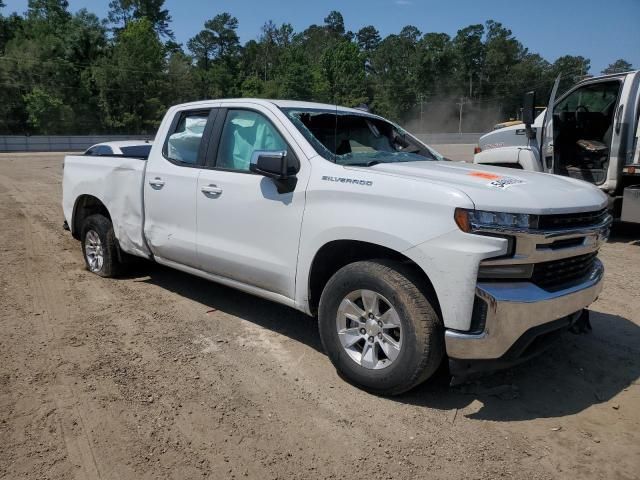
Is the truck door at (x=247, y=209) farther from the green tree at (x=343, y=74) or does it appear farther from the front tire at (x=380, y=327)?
the green tree at (x=343, y=74)

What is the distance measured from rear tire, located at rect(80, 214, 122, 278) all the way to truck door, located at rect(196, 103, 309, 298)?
1828mm

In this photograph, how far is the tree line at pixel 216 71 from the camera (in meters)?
60.9

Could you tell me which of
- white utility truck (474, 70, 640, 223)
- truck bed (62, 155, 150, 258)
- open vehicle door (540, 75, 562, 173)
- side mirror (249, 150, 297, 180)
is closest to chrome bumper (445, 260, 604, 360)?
side mirror (249, 150, 297, 180)

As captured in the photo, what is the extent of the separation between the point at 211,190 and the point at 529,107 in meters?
5.18

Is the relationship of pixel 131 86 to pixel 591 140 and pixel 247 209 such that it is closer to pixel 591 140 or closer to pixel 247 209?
pixel 591 140

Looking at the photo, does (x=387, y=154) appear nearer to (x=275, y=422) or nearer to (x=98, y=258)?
(x=275, y=422)

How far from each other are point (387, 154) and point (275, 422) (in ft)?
7.50

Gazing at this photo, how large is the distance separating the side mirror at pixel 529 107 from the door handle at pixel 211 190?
498 centimetres

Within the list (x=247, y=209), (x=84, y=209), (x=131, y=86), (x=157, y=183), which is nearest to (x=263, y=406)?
(x=247, y=209)

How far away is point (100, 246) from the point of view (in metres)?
6.12

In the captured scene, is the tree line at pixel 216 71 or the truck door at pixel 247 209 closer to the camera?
the truck door at pixel 247 209

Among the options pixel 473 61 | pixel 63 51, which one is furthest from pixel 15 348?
pixel 473 61

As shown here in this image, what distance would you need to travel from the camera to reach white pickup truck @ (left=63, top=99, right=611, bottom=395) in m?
3.06

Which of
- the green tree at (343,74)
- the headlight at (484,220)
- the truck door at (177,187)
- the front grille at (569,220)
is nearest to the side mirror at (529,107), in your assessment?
the front grille at (569,220)
